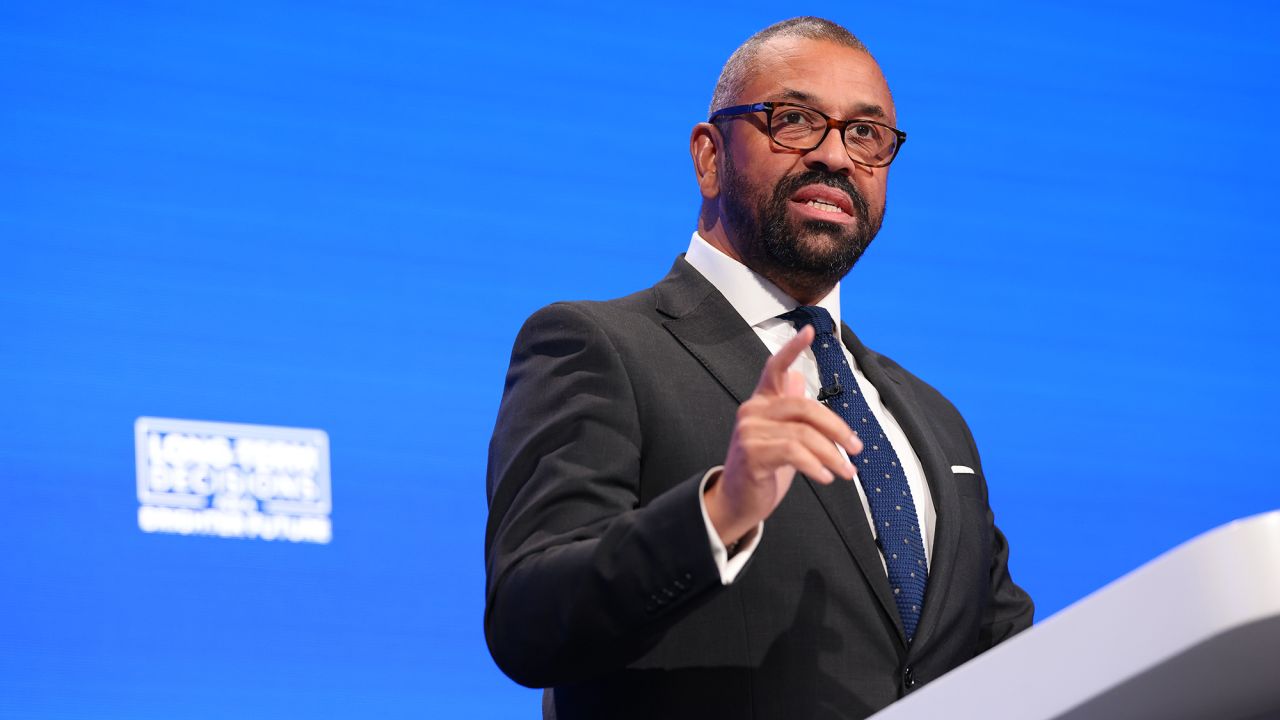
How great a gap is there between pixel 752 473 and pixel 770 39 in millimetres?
972

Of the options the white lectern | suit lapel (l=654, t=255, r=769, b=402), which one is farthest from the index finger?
suit lapel (l=654, t=255, r=769, b=402)

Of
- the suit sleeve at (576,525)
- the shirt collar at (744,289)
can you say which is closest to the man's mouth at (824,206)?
the shirt collar at (744,289)

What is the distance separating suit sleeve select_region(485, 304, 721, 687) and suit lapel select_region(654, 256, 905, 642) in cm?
13

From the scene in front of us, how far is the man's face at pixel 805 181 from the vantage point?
1.84m

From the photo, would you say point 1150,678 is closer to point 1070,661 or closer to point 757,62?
point 1070,661

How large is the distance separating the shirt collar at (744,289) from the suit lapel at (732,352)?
0.03 meters

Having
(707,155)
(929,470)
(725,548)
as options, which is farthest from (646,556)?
(707,155)

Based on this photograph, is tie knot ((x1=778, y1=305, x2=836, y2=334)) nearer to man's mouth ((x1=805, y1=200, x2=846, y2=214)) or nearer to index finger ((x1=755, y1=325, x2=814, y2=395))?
man's mouth ((x1=805, y1=200, x2=846, y2=214))

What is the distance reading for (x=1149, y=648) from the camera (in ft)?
2.55

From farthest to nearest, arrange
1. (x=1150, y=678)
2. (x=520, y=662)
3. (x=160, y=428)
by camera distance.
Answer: (x=160, y=428)
(x=520, y=662)
(x=1150, y=678)

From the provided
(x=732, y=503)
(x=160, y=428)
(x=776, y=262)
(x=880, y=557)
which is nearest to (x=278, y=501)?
(x=160, y=428)

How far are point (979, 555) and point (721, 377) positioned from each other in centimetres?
40

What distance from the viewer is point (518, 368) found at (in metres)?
1.72

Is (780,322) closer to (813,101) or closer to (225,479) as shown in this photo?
(813,101)
